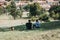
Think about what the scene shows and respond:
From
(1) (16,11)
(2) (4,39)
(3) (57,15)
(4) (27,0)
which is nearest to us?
(2) (4,39)

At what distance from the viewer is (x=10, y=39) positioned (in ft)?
36.5

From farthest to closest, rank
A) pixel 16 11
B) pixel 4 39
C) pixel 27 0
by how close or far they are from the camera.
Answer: pixel 27 0, pixel 16 11, pixel 4 39

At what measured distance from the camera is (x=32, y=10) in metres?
31.2

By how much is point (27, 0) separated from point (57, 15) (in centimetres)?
1924

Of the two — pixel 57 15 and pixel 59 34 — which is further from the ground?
pixel 59 34

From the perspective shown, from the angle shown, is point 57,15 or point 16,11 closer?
point 57,15

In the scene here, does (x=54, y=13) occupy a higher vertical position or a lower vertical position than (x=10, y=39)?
lower

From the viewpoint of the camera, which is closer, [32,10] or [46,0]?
[32,10]

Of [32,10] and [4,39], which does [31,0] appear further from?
[4,39]

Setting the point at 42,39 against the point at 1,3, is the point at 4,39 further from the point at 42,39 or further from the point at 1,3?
the point at 1,3

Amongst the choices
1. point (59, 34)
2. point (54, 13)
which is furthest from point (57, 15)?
point (59, 34)

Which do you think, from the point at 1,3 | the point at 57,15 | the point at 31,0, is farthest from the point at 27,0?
the point at 57,15

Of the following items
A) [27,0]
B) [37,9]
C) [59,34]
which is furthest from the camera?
[27,0]

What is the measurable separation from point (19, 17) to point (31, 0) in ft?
48.3
